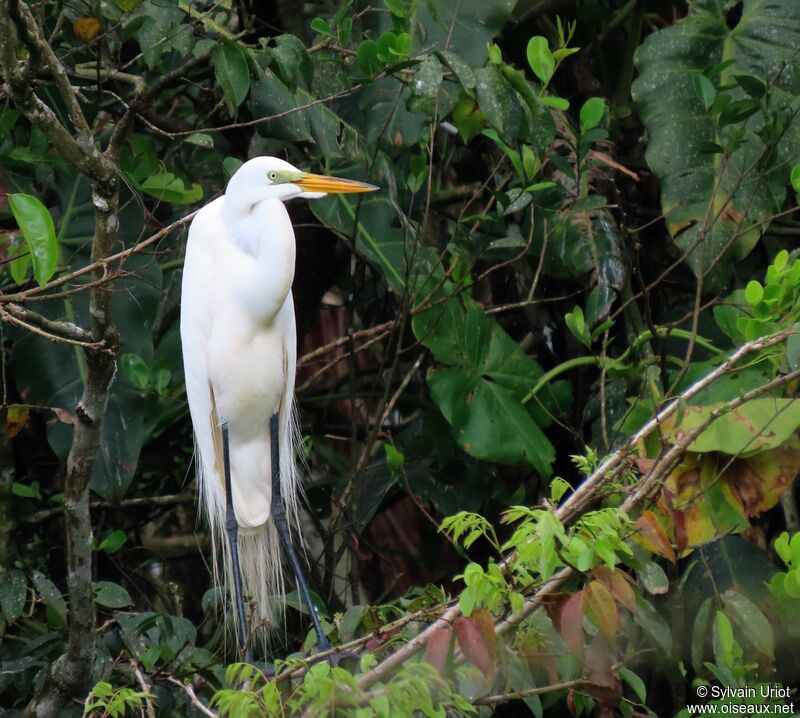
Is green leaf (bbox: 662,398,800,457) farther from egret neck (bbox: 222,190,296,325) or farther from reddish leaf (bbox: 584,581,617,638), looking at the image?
egret neck (bbox: 222,190,296,325)

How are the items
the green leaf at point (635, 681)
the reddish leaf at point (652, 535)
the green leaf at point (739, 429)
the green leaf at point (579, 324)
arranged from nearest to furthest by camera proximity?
1. the reddish leaf at point (652, 535)
2. the green leaf at point (635, 681)
3. the green leaf at point (739, 429)
4. the green leaf at point (579, 324)

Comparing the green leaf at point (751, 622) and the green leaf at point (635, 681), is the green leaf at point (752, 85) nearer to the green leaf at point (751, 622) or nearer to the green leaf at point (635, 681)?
the green leaf at point (751, 622)

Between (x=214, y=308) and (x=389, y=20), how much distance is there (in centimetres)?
85

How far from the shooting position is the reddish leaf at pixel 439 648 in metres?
1.51

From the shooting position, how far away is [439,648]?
152 cm

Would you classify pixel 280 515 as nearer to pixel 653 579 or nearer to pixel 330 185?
pixel 330 185

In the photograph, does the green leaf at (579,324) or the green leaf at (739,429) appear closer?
the green leaf at (739,429)

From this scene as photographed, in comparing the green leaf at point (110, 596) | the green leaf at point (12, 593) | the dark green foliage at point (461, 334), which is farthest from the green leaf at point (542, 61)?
the green leaf at point (12, 593)

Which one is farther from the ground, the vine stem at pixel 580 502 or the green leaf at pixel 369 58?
the green leaf at pixel 369 58

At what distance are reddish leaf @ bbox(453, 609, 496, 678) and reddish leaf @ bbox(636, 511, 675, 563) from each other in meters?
0.24

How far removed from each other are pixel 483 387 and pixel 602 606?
3.79 ft

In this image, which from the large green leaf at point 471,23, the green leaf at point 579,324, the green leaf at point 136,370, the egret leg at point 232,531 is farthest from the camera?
the large green leaf at point 471,23

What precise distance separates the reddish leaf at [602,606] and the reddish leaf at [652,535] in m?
0.12

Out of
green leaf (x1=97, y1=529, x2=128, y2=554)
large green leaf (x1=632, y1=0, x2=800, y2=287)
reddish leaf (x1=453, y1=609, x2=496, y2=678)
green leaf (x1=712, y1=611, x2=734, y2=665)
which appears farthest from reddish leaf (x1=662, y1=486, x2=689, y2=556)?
green leaf (x1=97, y1=529, x2=128, y2=554)
